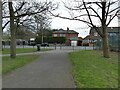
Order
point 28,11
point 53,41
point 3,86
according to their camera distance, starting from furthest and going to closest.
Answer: point 53,41
point 28,11
point 3,86

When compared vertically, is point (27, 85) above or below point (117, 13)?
below

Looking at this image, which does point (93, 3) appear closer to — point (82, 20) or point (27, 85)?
point (82, 20)

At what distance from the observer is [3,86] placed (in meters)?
10.5

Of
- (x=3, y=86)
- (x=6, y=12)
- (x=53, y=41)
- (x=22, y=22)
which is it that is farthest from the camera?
(x=53, y=41)

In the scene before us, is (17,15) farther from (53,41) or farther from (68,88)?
(53,41)

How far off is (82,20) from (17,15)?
264 inches

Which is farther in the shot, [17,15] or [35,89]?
[17,15]

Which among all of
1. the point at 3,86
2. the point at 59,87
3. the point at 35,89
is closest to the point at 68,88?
the point at 59,87

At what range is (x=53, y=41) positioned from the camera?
10431 cm

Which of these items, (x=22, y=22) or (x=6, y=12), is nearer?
(x=6, y=12)

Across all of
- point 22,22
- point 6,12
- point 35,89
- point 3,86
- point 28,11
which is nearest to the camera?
point 35,89

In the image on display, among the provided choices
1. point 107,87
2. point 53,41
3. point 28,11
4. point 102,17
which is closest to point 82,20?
point 102,17

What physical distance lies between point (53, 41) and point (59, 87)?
94.1 metres

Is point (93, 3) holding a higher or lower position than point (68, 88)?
higher
